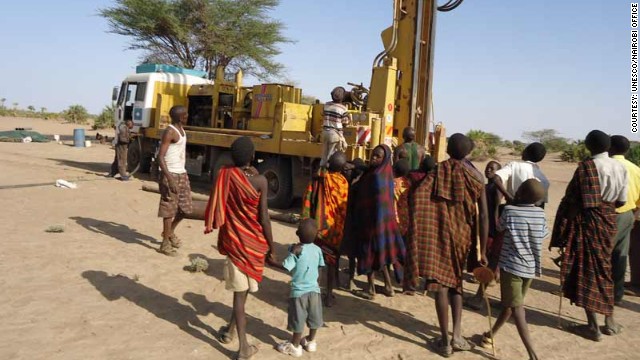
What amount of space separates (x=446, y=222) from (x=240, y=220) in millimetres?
1571

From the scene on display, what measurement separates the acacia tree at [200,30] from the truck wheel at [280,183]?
16256 mm

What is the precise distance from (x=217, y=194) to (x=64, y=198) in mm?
6582

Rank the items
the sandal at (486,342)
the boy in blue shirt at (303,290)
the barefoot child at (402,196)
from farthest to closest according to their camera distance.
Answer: the barefoot child at (402,196)
the sandal at (486,342)
the boy in blue shirt at (303,290)

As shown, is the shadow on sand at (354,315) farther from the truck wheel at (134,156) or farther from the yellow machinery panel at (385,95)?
the truck wheel at (134,156)

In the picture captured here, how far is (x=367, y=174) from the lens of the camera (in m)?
4.49

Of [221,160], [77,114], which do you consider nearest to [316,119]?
[221,160]

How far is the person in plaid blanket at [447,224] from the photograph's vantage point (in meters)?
3.66

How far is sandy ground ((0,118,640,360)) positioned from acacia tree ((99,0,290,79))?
1889cm

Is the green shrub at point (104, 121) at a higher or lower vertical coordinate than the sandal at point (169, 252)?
higher

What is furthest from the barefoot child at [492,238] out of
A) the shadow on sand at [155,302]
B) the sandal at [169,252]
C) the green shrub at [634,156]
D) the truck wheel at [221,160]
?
the green shrub at [634,156]

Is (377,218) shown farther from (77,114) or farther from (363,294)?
(77,114)

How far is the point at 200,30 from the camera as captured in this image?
24297 mm

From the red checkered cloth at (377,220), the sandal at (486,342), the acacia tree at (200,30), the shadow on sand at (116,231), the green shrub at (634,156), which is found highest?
the acacia tree at (200,30)

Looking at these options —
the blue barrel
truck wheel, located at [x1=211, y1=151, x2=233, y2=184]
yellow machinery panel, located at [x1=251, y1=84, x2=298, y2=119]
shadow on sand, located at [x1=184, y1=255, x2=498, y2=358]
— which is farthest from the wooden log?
the blue barrel
